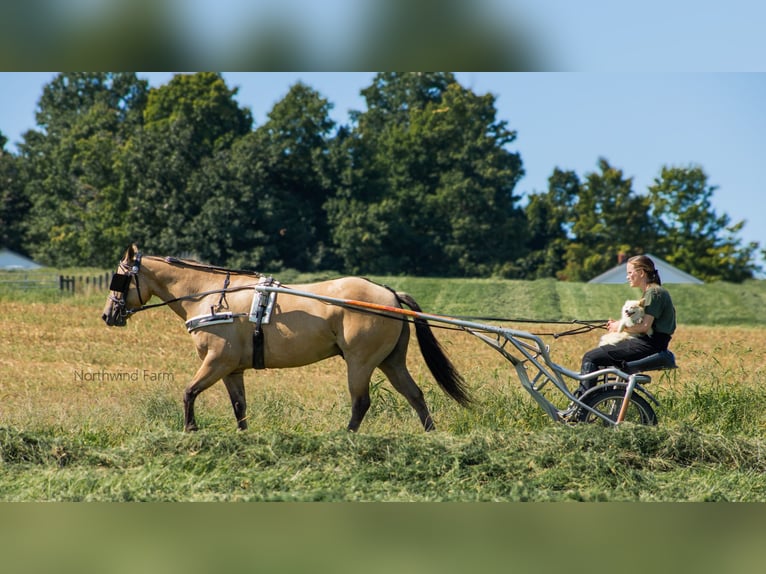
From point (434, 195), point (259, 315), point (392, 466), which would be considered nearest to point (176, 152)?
point (434, 195)

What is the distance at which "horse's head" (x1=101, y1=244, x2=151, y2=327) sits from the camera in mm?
8609

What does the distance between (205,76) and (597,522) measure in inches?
1875

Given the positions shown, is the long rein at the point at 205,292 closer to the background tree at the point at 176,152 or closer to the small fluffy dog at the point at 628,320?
the small fluffy dog at the point at 628,320

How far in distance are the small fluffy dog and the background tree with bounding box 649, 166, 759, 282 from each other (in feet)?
154

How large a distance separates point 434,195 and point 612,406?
42.8 metres

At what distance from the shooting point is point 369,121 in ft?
185

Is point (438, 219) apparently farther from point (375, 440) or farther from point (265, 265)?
point (375, 440)

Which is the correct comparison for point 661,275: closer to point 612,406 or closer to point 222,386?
point 222,386

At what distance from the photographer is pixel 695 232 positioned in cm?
5362

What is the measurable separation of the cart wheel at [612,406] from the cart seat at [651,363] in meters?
0.22

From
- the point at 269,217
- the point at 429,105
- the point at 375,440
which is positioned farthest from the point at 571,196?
the point at 375,440

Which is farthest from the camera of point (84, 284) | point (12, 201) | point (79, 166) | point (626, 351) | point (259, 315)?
point (12, 201)

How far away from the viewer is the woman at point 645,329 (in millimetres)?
7629

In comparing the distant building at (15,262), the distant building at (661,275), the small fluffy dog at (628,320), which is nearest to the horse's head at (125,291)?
the small fluffy dog at (628,320)
